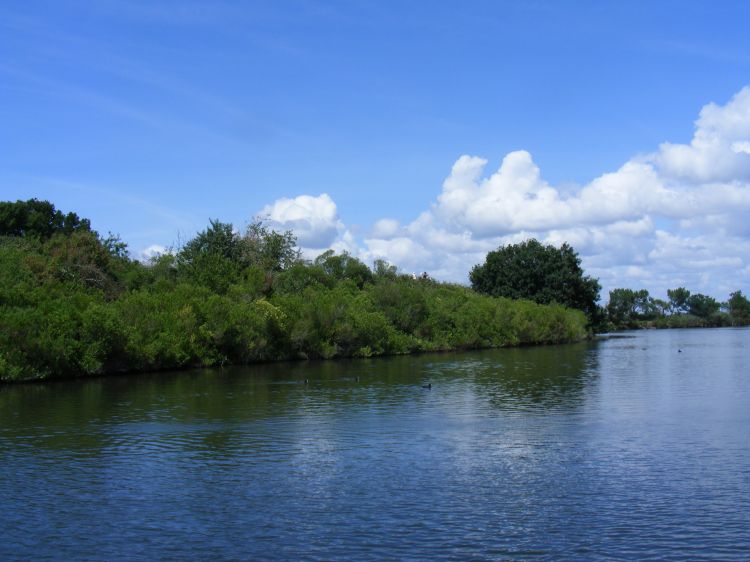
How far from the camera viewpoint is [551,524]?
15766 millimetres

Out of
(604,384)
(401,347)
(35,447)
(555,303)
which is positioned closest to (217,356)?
(401,347)

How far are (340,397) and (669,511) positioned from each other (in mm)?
21521

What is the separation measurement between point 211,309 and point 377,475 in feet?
127

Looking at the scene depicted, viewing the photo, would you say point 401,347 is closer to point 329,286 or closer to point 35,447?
point 329,286

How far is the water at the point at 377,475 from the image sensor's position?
14828mm

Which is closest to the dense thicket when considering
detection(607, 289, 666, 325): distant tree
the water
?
the water

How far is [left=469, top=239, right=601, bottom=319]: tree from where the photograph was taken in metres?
112

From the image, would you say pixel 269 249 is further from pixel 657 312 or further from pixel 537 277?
pixel 657 312

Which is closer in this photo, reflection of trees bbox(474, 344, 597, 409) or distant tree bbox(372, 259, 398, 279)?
reflection of trees bbox(474, 344, 597, 409)

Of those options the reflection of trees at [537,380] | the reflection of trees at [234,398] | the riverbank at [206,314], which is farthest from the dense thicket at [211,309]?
the reflection of trees at [537,380]

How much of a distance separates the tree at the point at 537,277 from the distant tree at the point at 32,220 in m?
57.7

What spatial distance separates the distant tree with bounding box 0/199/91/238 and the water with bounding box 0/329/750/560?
4514 centimetres

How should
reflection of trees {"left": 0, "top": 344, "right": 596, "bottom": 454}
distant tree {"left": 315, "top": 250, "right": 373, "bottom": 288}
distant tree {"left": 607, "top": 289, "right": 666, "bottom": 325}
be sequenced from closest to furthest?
reflection of trees {"left": 0, "top": 344, "right": 596, "bottom": 454}
distant tree {"left": 315, "top": 250, "right": 373, "bottom": 288}
distant tree {"left": 607, "top": 289, "right": 666, "bottom": 325}

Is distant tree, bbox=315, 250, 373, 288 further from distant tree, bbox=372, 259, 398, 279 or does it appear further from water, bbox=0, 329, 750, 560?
water, bbox=0, 329, 750, 560
